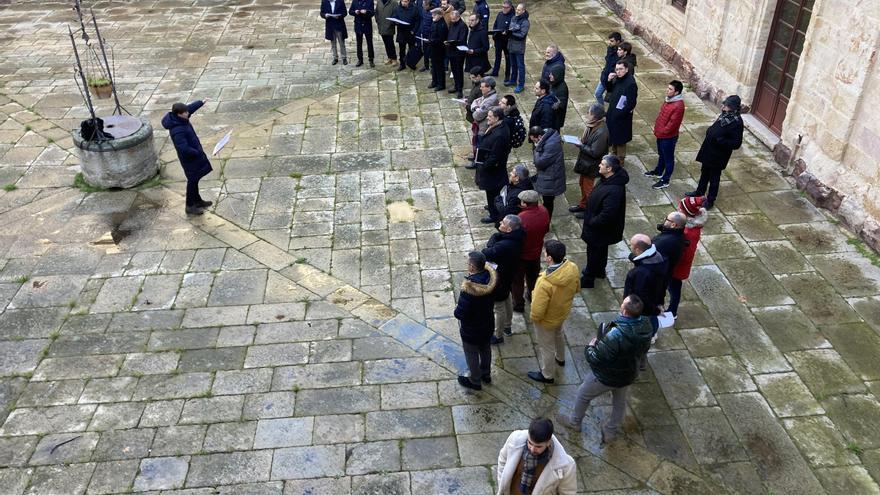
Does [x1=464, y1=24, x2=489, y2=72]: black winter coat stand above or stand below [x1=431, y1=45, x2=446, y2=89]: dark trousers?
above

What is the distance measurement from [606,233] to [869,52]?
3.93 metres

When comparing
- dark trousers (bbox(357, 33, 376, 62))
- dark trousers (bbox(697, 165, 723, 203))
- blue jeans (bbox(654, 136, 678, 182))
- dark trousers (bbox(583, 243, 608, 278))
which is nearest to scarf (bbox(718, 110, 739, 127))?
dark trousers (bbox(697, 165, 723, 203))

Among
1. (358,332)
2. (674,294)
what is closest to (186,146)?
(358,332)

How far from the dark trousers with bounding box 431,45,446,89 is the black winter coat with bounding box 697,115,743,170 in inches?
210

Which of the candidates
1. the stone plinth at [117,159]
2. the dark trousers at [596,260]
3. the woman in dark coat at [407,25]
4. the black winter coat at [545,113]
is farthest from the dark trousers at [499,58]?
the stone plinth at [117,159]

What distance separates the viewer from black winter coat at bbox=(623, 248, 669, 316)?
598 cm

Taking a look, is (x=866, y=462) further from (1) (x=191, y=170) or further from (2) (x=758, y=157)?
(1) (x=191, y=170)

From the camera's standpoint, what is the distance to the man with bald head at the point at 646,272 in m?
5.98

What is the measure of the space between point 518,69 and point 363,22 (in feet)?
10.6

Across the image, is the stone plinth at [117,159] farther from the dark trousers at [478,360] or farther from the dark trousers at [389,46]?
the dark trousers at [478,360]

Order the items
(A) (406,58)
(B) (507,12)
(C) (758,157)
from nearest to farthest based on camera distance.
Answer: (C) (758,157)
(B) (507,12)
(A) (406,58)

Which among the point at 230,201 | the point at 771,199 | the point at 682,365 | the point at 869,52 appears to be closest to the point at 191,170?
the point at 230,201

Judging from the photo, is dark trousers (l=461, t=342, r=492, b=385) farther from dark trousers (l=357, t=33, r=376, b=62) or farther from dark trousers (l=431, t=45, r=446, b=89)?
dark trousers (l=357, t=33, r=376, b=62)

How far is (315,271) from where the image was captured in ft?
26.5
